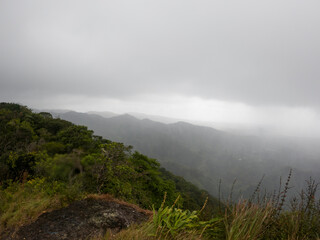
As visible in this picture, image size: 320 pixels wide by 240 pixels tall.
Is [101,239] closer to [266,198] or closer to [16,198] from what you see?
[266,198]

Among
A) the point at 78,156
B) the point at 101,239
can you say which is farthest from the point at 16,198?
the point at 101,239

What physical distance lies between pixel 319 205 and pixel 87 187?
5.86 meters

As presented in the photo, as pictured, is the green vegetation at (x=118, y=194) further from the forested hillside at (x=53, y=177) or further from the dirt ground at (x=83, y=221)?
the dirt ground at (x=83, y=221)

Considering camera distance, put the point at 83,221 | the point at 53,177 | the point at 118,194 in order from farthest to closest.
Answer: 1. the point at 118,194
2. the point at 53,177
3. the point at 83,221

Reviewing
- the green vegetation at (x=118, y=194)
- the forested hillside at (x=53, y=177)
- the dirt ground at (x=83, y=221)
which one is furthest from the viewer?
the forested hillside at (x=53, y=177)

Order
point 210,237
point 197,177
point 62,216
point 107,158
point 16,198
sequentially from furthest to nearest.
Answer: point 197,177 → point 107,158 → point 16,198 → point 62,216 → point 210,237

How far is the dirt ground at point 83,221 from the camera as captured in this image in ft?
11.1

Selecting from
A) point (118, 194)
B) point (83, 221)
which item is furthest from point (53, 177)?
point (118, 194)

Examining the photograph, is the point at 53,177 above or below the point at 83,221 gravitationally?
above

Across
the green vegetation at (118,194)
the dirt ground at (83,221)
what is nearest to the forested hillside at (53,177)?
the green vegetation at (118,194)

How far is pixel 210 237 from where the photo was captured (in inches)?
106

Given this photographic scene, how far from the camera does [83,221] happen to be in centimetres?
380

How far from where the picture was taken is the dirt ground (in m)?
3.39

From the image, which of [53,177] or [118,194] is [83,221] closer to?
[53,177]
